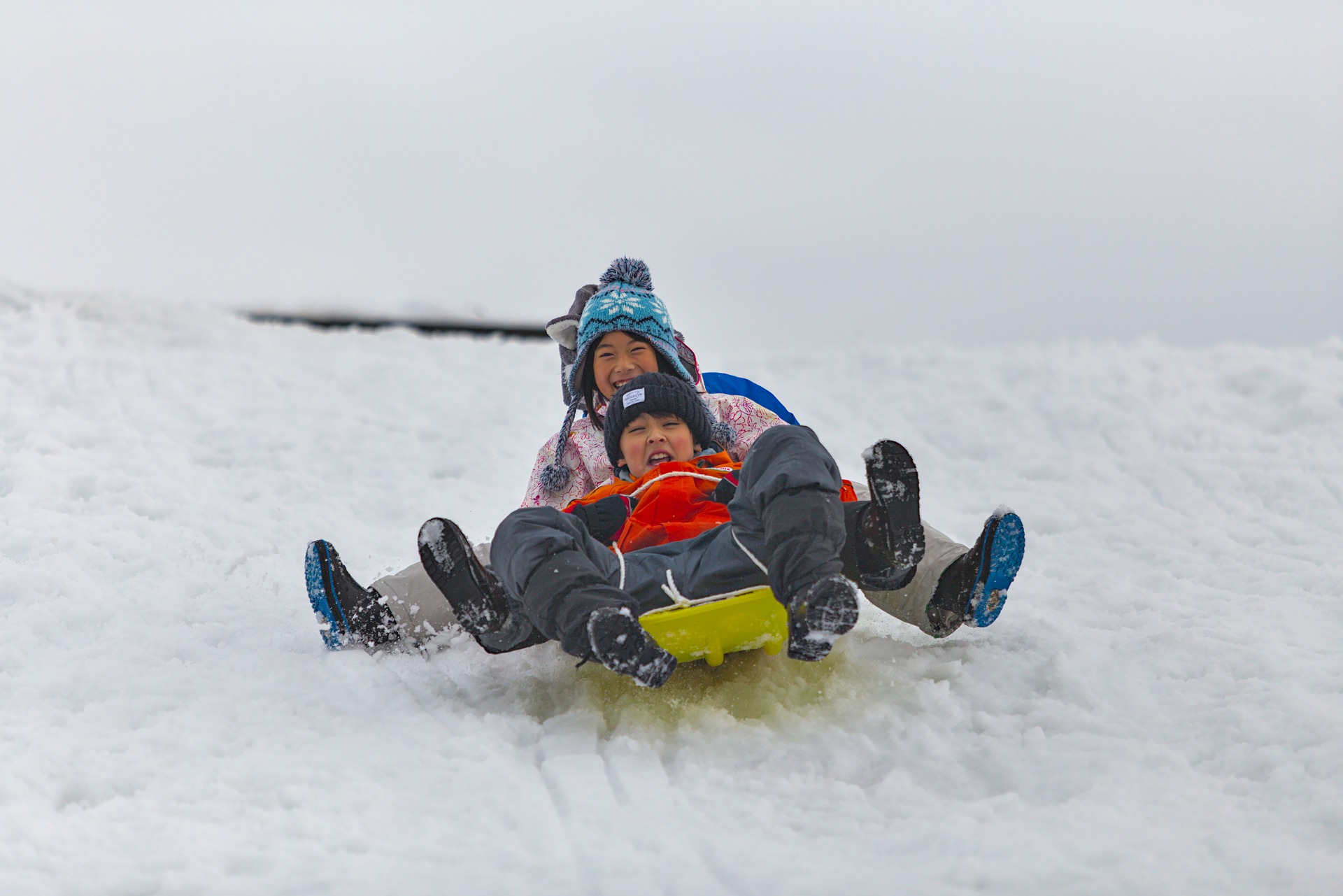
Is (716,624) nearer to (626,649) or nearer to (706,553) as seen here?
(706,553)

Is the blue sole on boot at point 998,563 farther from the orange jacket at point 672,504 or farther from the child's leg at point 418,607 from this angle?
the child's leg at point 418,607

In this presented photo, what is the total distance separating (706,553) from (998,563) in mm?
639

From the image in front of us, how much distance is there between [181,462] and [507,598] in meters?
2.73

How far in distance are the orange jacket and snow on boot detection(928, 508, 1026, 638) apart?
1.08ft

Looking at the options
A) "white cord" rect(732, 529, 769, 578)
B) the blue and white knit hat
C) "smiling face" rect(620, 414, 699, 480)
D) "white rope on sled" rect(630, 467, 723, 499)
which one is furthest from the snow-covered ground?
the blue and white knit hat

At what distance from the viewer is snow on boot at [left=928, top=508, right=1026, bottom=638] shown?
2.17 m

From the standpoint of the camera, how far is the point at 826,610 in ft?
5.78

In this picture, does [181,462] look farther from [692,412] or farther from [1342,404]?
[1342,404]

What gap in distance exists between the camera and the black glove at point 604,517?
7.92 feet

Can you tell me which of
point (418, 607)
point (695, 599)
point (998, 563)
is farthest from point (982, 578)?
point (418, 607)

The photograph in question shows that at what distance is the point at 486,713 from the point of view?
2.14m

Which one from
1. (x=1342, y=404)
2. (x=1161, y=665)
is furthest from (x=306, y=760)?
(x=1342, y=404)

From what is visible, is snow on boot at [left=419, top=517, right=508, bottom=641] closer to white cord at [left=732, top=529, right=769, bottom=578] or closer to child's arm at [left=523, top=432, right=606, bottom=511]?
white cord at [left=732, top=529, right=769, bottom=578]

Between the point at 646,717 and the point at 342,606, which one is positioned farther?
the point at 342,606
